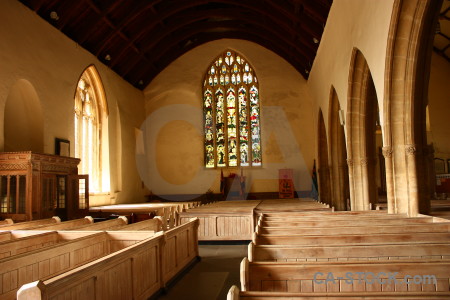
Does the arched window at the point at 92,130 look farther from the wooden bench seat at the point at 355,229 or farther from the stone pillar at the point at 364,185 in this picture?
the wooden bench seat at the point at 355,229

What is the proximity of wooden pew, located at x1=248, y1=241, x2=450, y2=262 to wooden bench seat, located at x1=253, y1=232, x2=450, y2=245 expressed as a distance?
327mm

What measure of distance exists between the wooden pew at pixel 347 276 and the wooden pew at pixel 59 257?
220 cm

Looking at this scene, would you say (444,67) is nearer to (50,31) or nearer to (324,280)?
(50,31)

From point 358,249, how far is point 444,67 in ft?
46.7

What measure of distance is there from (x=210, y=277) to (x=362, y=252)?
9.10 feet

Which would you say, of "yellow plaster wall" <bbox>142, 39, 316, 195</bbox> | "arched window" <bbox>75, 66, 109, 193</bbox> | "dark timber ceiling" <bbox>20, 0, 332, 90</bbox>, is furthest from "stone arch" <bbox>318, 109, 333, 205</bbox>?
"arched window" <bbox>75, 66, 109, 193</bbox>

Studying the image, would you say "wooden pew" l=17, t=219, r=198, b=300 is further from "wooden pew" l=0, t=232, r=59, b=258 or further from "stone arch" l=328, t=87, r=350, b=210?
"stone arch" l=328, t=87, r=350, b=210

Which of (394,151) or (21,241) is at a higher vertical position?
(394,151)

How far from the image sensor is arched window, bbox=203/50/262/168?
17.2 m

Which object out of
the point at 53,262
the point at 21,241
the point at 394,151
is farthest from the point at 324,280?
the point at 394,151

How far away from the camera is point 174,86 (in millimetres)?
17266

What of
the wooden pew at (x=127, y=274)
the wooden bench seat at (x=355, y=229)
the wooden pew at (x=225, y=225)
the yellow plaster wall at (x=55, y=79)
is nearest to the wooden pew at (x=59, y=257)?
the wooden pew at (x=127, y=274)

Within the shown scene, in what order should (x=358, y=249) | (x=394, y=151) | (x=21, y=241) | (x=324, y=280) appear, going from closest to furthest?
(x=324, y=280) < (x=358, y=249) < (x=21, y=241) < (x=394, y=151)

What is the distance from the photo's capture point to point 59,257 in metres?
4.26
